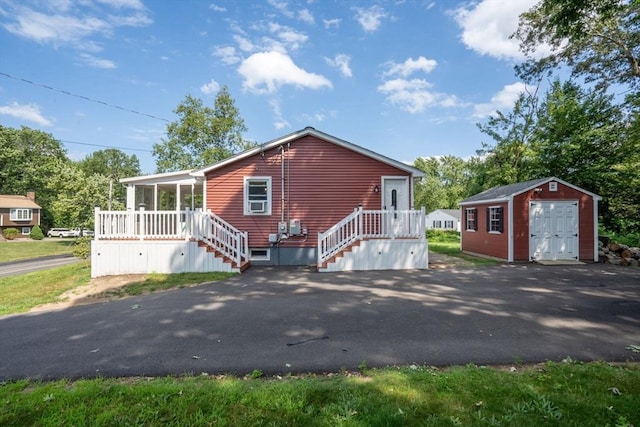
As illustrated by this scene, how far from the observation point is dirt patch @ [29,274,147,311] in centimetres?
701

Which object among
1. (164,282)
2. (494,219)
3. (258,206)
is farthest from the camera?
(494,219)

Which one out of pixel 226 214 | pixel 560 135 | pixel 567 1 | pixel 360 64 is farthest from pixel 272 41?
pixel 560 135

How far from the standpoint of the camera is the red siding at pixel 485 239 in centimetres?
1255

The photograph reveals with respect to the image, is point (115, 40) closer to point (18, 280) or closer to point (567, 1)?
point (18, 280)

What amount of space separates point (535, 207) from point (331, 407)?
12878 mm

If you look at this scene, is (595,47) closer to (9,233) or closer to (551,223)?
(551,223)

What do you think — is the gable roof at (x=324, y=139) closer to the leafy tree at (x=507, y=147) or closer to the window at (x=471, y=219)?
the window at (x=471, y=219)

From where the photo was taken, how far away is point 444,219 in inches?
1912

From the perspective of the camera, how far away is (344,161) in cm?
1231

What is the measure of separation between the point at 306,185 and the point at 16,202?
49.0m

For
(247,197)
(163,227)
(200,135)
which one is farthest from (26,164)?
(247,197)

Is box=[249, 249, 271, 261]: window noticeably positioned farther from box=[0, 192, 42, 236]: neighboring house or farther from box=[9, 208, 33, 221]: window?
box=[9, 208, 33, 221]: window

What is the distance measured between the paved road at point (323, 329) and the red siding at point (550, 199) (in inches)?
165

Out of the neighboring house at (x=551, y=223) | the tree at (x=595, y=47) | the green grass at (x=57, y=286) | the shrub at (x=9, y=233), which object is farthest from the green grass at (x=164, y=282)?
the shrub at (x=9, y=233)
